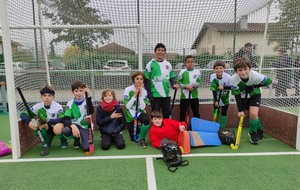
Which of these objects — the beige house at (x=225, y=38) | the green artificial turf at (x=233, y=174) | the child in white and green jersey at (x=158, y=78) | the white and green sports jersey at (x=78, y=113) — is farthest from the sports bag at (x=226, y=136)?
the white and green sports jersey at (x=78, y=113)

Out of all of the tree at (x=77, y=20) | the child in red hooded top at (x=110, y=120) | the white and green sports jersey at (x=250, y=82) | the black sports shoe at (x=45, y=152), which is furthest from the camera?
the tree at (x=77, y=20)

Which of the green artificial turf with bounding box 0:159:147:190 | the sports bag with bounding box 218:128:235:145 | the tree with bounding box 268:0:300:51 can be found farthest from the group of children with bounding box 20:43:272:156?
the tree with bounding box 268:0:300:51

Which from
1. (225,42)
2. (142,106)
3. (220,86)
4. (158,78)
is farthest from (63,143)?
(225,42)

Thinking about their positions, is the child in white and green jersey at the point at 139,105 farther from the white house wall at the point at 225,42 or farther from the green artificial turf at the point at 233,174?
the white house wall at the point at 225,42

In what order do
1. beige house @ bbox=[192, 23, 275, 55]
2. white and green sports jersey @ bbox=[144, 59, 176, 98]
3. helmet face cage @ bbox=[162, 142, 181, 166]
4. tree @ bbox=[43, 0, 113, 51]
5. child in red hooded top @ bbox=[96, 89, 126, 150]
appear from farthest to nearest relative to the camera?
beige house @ bbox=[192, 23, 275, 55]
tree @ bbox=[43, 0, 113, 51]
white and green sports jersey @ bbox=[144, 59, 176, 98]
child in red hooded top @ bbox=[96, 89, 126, 150]
helmet face cage @ bbox=[162, 142, 181, 166]

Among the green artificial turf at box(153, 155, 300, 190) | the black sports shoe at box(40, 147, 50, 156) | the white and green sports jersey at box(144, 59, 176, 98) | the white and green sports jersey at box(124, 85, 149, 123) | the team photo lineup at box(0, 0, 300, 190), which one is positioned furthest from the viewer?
the white and green sports jersey at box(144, 59, 176, 98)

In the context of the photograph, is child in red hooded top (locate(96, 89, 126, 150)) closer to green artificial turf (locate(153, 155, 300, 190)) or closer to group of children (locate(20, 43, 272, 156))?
group of children (locate(20, 43, 272, 156))

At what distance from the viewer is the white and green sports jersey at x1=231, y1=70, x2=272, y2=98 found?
3744 mm

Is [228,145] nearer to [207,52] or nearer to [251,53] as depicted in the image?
[207,52]

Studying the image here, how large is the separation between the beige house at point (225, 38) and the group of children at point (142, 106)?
0.89m

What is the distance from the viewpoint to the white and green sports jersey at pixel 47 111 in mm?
3712

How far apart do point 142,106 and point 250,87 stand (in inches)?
67.5

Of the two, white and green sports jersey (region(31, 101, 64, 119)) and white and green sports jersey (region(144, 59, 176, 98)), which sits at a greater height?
white and green sports jersey (region(144, 59, 176, 98))

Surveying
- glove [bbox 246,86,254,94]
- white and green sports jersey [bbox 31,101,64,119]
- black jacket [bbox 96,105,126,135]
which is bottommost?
black jacket [bbox 96,105,126,135]
